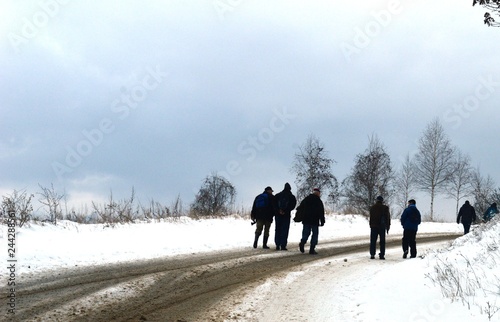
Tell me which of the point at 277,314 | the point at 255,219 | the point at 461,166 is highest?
the point at 461,166

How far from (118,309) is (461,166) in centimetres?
4598

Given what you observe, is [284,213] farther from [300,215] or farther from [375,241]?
[375,241]

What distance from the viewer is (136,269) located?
1002 centimetres

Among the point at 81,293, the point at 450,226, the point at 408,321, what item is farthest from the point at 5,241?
the point at 450,226

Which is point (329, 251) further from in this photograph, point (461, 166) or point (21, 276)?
point (461, 166)

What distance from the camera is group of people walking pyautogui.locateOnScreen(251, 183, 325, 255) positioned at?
14.3 metres

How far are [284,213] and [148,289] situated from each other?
25.5ft

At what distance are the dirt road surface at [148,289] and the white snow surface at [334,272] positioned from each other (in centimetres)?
51

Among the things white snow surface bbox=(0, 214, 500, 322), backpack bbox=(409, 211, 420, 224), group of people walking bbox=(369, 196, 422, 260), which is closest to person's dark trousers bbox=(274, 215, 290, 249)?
white snow surface bbox=(0, 214, 500, 322)

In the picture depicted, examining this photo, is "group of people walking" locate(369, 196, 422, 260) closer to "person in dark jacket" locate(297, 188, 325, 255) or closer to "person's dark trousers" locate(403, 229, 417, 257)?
"person's dark trousers" locate(403, 229, 417, 257)

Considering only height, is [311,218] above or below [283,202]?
below

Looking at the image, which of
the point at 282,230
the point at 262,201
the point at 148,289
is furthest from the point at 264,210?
the point at 148,289

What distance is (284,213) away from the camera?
49.6 ft

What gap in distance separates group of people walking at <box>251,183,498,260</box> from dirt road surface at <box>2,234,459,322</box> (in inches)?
93.1
